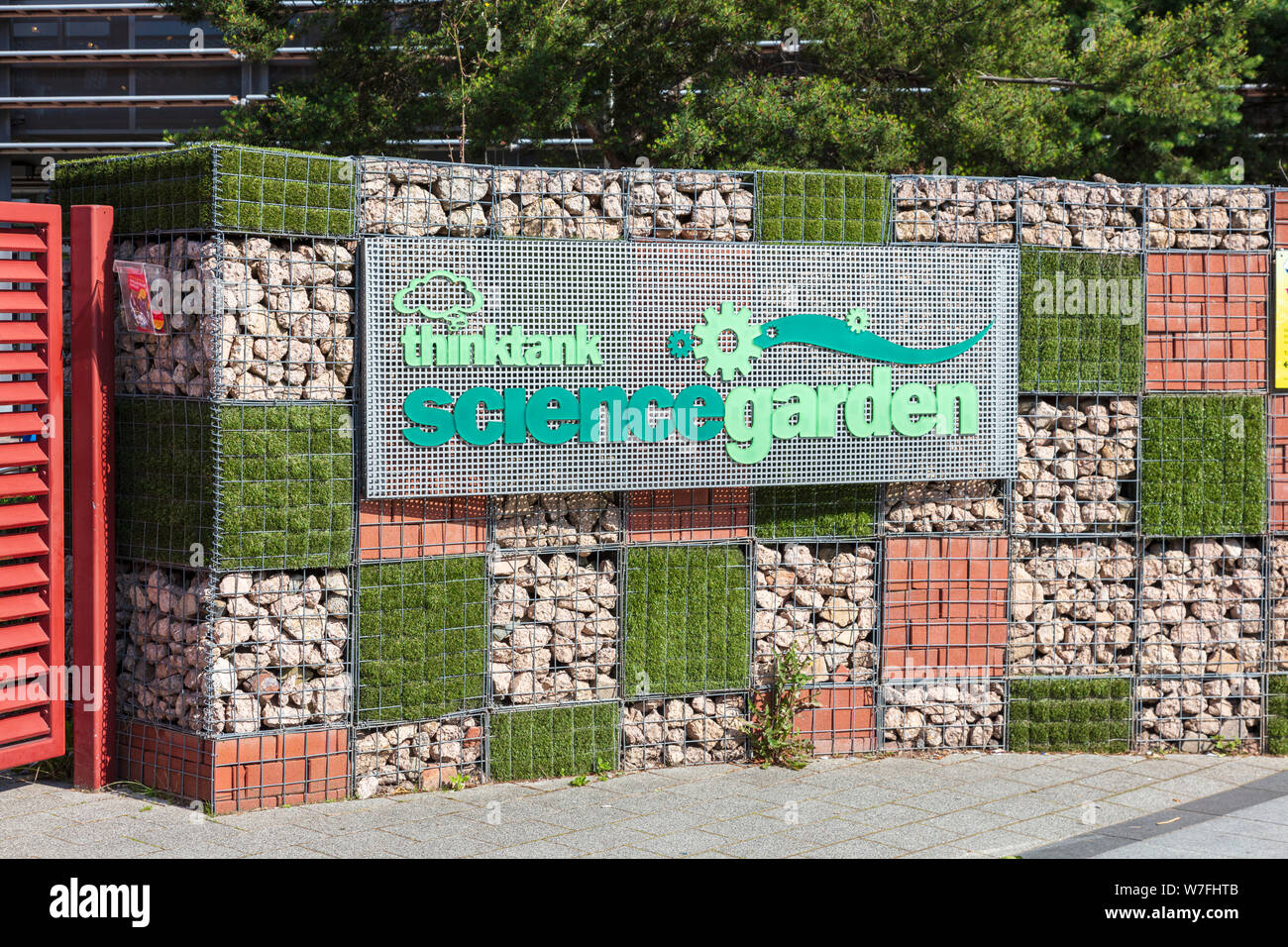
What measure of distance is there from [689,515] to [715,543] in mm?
273

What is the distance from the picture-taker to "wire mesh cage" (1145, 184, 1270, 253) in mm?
9680

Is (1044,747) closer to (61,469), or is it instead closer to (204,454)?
(204,454)

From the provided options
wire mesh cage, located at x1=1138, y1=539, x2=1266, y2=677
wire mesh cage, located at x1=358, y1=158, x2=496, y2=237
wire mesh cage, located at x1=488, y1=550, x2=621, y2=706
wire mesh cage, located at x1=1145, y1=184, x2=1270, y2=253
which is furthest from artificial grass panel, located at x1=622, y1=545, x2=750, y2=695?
wire mesh cage, located at x1=1145, y1=184, x2=1270, y2=253

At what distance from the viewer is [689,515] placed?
8.93 meters

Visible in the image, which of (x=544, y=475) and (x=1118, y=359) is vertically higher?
(x=1118, y=359)

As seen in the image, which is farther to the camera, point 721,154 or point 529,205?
point 721,154

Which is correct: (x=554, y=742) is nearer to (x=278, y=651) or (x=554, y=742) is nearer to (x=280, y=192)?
(x=278, y=651)

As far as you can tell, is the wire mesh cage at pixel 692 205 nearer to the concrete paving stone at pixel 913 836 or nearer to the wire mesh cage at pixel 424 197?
the wire mesh cage at pixel 424 197

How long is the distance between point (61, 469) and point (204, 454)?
960 millimetres

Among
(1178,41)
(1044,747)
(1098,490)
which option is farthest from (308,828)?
(1178,41)

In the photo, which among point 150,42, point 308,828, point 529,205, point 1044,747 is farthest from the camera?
point 150,42

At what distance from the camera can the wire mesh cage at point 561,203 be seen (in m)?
8.40

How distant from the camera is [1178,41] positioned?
1642cm

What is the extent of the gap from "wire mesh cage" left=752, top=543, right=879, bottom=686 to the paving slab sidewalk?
2.27 feet
